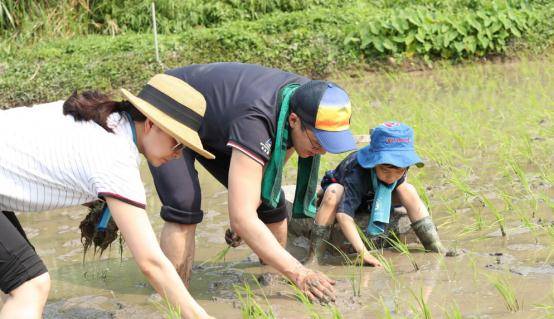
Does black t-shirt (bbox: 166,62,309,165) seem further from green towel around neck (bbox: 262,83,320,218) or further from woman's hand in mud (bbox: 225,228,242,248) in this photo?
woman's hand in mud (bbox: 225,228,242,248)

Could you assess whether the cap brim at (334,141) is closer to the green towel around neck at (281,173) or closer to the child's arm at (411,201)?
the green towel around neck at (281,173)

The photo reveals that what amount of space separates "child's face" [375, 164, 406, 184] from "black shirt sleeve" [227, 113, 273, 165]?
76 centimetres

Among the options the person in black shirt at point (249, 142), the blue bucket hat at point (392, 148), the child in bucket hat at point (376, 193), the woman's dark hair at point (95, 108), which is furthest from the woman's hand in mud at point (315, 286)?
the woman's dark hair at point (95, 108)

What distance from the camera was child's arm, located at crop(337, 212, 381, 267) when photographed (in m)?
3.92

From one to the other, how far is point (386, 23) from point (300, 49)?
2.96 feet

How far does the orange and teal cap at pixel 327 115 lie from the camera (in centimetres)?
324

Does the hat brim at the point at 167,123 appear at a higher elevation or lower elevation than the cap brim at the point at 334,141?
higher

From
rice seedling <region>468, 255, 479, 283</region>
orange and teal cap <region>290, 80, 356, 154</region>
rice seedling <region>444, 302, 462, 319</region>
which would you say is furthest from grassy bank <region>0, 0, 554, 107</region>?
rice seedling <region>444, 302, 462, 319</region>

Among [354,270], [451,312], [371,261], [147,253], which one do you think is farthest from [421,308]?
[147,253]

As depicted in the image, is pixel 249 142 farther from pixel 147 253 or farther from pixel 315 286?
pixel 147 253

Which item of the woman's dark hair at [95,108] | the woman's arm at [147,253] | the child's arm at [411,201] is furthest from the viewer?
the child's arm at [411,201]

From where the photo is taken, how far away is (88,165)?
2666mm

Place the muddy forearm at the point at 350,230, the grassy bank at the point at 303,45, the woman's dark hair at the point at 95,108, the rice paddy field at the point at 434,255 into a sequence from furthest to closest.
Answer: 1. the grassy bank at the point at 303,45
2. the muddy forearm at the point at 350,230
3. the rice paddy field at the point at 434,255
4. the woman's dark hair at the point at 95,108

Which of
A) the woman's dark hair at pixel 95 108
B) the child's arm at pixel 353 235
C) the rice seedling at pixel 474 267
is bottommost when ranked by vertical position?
the child's arm at pixel 353 235
